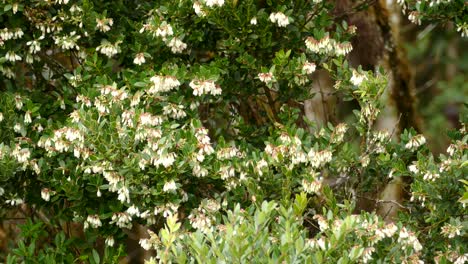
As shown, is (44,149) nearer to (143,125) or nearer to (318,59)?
(143,125)

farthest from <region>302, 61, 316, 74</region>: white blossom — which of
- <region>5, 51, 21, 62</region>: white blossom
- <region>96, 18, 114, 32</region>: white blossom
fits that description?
<region>5, 51, 21, 62</region>: white blossom

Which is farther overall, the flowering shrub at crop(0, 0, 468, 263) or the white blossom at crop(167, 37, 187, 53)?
the white blossom at crop(167, 37, 187, 53)

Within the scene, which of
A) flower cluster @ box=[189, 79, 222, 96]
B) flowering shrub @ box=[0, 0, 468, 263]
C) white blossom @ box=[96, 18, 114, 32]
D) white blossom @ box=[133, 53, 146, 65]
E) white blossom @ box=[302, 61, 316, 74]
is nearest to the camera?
flowering shrub @ box=[0, 0, 468, 263]

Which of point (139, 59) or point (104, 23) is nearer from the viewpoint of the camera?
point (139, 59)

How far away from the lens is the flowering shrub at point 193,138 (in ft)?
14.2

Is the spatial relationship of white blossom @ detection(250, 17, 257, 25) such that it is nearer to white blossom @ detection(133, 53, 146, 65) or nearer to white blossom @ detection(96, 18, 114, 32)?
white blossom @ detection(133, 53, 146, 65)

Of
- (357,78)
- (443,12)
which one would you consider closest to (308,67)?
(357,78)

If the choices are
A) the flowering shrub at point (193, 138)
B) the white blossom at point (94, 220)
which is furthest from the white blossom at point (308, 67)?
the white blossom at point (94, 220)

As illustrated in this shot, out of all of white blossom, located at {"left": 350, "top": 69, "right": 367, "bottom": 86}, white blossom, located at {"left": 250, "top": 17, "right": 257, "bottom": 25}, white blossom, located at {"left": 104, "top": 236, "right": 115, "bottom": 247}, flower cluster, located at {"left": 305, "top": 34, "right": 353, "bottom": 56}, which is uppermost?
flower cluster, located at {"left": 305, "top": 34, "right": 353, "bottom": 56}

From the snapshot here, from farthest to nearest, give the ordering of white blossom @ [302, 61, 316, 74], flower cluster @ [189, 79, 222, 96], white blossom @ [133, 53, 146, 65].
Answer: white blossom @ [133, 53, 146, 65], white blossom @ [302, 61, 316, 74], flower cluster @ [189, 79, 222, 96]

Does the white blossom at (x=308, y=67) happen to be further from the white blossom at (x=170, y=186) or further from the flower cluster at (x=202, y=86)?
the white blossom at (x=170, y=186)

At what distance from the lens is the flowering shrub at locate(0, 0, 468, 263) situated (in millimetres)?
4336

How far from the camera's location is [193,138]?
4434mm

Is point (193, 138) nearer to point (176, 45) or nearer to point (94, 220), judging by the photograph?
point (176, 45)
